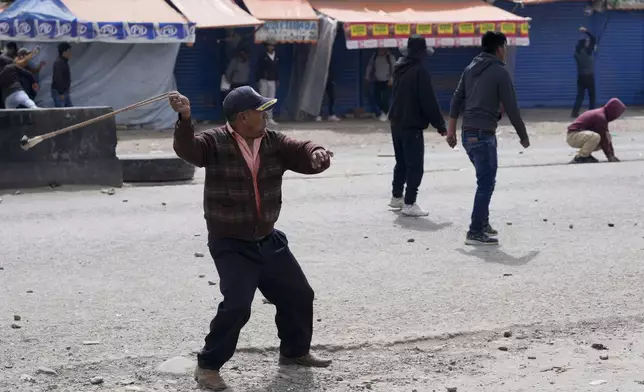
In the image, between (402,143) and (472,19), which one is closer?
(402,143)

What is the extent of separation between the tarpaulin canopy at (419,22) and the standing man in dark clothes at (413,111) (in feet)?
38.4

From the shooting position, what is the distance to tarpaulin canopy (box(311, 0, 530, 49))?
72.5 feet

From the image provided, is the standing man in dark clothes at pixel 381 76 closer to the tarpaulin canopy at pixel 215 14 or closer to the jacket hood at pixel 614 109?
the tarpaulin canopy at pixel 215 14

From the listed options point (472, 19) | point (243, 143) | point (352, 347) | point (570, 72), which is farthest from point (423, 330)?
point (570, 72)

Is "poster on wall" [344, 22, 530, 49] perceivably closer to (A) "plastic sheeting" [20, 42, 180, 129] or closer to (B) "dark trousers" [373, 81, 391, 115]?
(B) "dark trousers" [373, 81, 391, 115]

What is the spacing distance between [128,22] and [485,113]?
12596 millimetres

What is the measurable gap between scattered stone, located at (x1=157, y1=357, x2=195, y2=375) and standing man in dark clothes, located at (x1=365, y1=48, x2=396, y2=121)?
→ 17.7 m

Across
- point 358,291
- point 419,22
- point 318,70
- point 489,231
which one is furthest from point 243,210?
point 419,22

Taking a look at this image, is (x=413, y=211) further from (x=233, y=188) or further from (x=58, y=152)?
(x=233, y=188)

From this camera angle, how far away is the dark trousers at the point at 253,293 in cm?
509

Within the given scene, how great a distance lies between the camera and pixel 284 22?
21.9 meters

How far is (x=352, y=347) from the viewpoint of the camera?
5906 mm

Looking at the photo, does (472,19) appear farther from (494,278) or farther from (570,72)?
(494,278)

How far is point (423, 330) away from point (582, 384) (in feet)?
4.06
